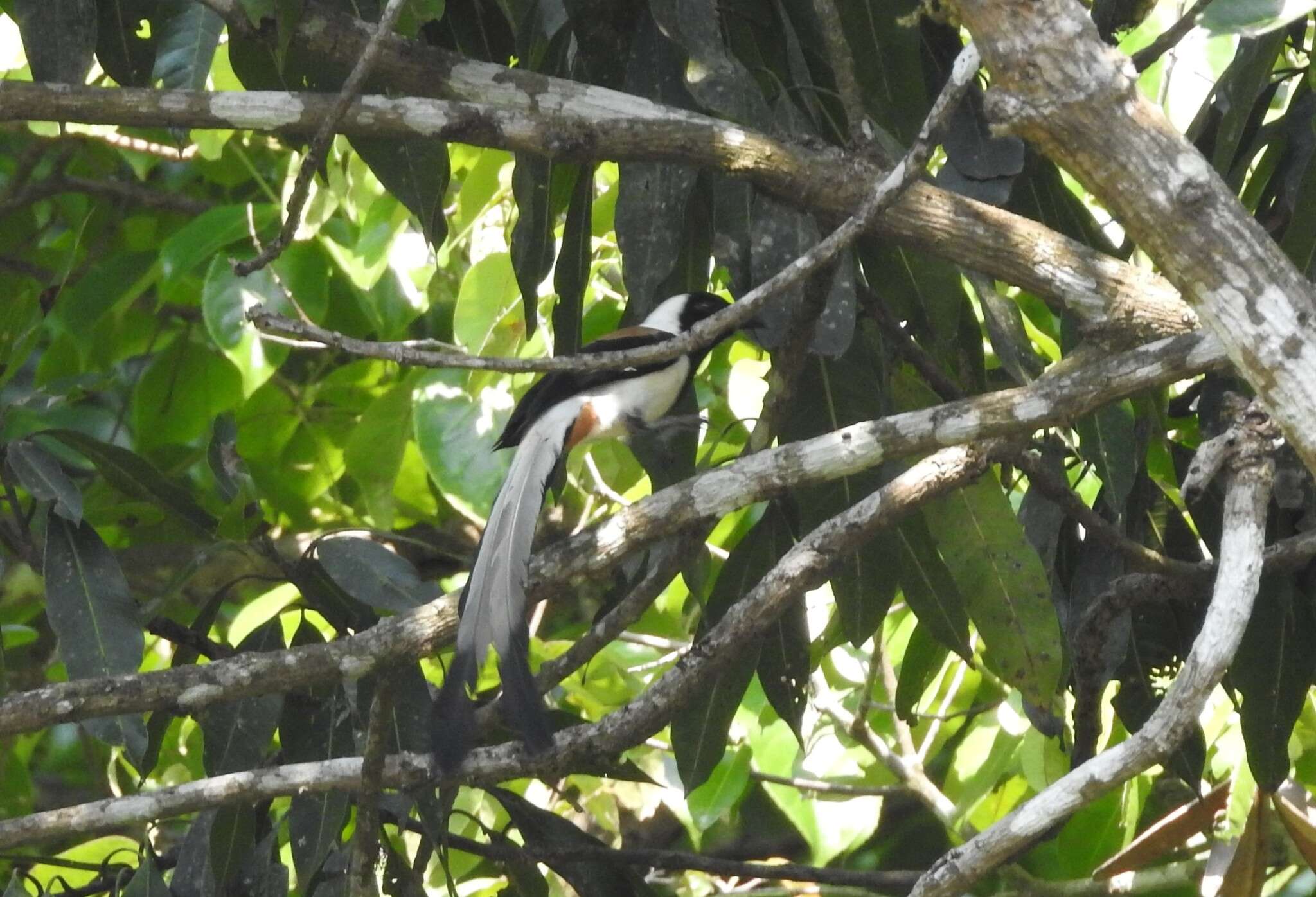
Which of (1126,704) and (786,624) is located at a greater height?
(786,624)

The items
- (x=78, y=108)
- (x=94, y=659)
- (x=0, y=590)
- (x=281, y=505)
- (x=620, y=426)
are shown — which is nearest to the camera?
(x=78, y=108)

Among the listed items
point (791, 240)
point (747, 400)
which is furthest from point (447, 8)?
point (747, 400)

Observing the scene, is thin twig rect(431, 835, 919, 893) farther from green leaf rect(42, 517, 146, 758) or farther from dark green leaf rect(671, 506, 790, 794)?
green leaf rect(42, 517, 146, 758)

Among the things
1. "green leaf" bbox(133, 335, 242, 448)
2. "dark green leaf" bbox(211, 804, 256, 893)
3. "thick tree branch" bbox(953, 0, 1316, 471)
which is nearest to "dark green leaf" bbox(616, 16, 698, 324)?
"thick tree branch" bbox(953, 0, 1316, 471)

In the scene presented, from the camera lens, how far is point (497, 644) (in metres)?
2.00

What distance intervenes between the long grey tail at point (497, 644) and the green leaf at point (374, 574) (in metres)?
0.16

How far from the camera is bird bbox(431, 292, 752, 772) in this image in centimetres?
194

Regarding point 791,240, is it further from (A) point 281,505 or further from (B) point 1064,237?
(A) point 281,505

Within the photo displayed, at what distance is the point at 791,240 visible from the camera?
222 centimetres

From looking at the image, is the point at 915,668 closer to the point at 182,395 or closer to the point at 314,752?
the point at 314,752

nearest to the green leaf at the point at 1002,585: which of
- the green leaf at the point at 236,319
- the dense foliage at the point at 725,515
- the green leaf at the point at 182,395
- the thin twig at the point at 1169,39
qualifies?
the dense foliage at the point at 725,515

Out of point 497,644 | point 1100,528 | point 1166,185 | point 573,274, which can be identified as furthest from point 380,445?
point 1166,185

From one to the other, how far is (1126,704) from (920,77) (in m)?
1.17

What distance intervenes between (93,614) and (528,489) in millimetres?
715
